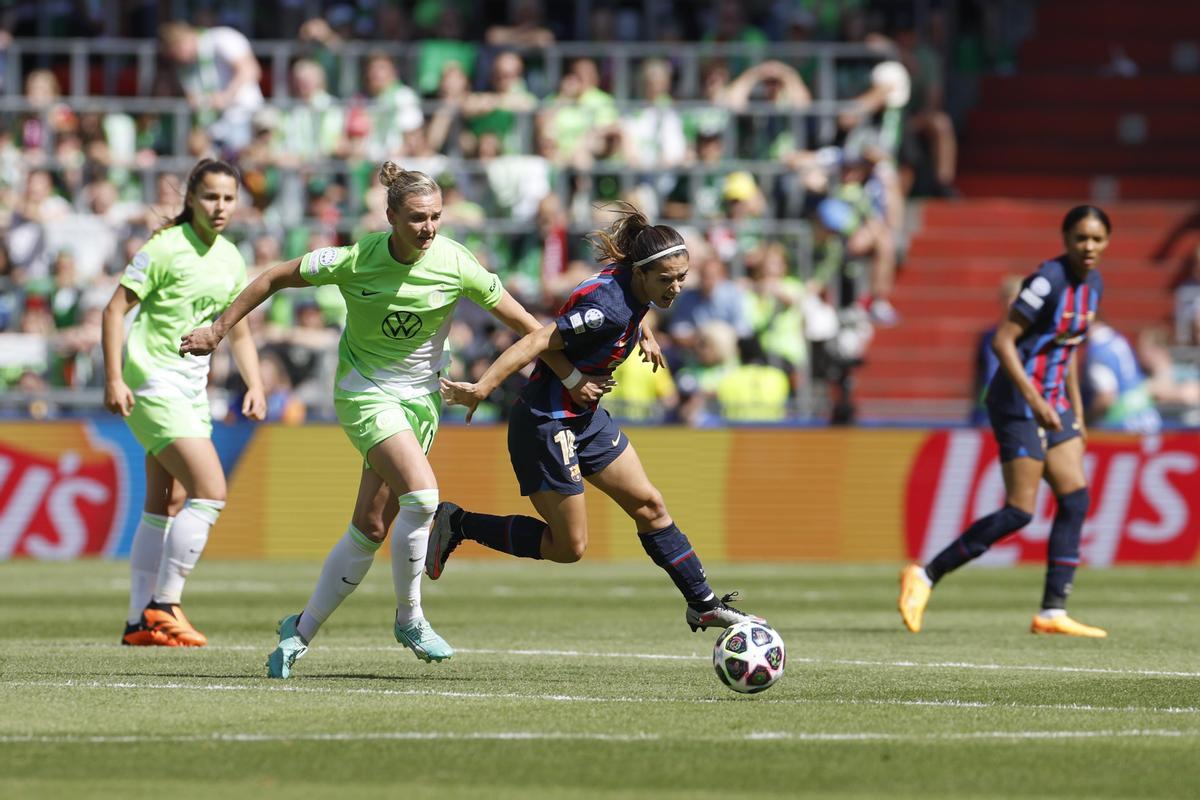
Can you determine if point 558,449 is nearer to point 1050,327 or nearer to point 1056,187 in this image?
point 1050,327

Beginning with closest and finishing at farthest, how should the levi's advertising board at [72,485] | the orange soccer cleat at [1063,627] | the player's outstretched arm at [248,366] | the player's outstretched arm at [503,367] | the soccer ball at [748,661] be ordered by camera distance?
1. the soccer ball at [748,661]
2. the player's outstretched arm at [503,367]
3. the player's outstretched arm at [248,366]
4. the orange soccer cleat at [1063,627]
5. the levi's advertising board at [72,485]

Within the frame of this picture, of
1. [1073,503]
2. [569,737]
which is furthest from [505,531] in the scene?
[1073,503]

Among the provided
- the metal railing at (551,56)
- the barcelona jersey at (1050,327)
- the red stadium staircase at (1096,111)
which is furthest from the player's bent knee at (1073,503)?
the red stadium staircase at (1096,111)

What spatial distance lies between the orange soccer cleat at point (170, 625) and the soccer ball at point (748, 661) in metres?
3.25

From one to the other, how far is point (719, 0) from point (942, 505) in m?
8.10

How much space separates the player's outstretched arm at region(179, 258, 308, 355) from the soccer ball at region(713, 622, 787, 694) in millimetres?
2280

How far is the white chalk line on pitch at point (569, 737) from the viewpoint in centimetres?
703

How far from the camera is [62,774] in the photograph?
6.38 metres

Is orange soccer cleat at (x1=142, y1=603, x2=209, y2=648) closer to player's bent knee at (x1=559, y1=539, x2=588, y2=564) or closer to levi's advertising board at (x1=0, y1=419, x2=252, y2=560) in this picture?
player's bent knee at (x1=559, y1=539, x2=588, y2=564)

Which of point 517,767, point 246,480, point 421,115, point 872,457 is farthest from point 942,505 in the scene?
point 517,767

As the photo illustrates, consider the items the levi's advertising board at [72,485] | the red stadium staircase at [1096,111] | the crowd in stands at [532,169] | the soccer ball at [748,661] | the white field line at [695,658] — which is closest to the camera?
the soccer ball at [748,661]

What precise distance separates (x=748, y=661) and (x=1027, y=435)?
3.96 meters

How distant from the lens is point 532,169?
22156mm

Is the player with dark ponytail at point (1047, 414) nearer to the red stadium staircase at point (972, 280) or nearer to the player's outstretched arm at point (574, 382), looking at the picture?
the player's outstretched arm at point (574, 382)
